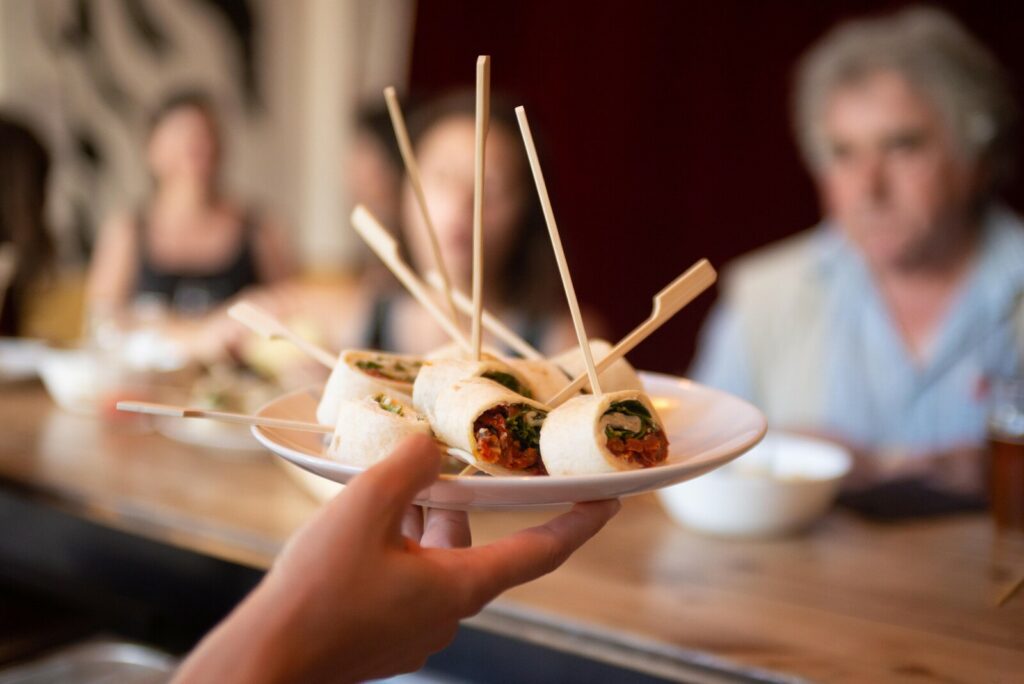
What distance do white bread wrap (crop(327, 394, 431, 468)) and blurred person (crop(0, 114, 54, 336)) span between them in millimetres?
4019

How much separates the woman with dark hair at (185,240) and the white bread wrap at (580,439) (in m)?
3.61

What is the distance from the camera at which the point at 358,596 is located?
634 mm

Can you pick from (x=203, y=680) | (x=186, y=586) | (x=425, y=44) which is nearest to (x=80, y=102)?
(x=425, y=44)

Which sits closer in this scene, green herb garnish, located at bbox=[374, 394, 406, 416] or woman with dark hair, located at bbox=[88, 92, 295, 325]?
green herb garnish, located at bbox=[374, 394, 406, 416]

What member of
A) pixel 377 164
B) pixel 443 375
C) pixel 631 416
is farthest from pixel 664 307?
pixel 377 164

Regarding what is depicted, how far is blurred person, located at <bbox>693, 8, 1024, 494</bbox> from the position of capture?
2531 millimetres

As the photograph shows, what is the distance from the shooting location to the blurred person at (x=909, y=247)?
253cm

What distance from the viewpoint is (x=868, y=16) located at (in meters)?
3.85

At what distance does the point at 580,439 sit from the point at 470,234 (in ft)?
6.04

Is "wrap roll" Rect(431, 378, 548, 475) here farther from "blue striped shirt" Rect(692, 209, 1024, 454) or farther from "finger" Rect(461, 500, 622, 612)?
"blue striped shirt" Rect(692, 209, 1024, 454)

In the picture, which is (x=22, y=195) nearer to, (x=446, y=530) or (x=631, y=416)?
(x=446, y=530)

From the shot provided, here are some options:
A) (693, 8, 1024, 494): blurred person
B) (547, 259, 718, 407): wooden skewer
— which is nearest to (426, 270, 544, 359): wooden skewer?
(547, 259, 718, 407): wooden skewer

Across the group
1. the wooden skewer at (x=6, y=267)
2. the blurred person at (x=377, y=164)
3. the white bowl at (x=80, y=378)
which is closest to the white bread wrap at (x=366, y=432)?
the white bowl at (x=80, y=378)

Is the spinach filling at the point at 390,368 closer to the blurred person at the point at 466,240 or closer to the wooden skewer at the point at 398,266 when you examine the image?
the wooden skewer at the point at 398,266
